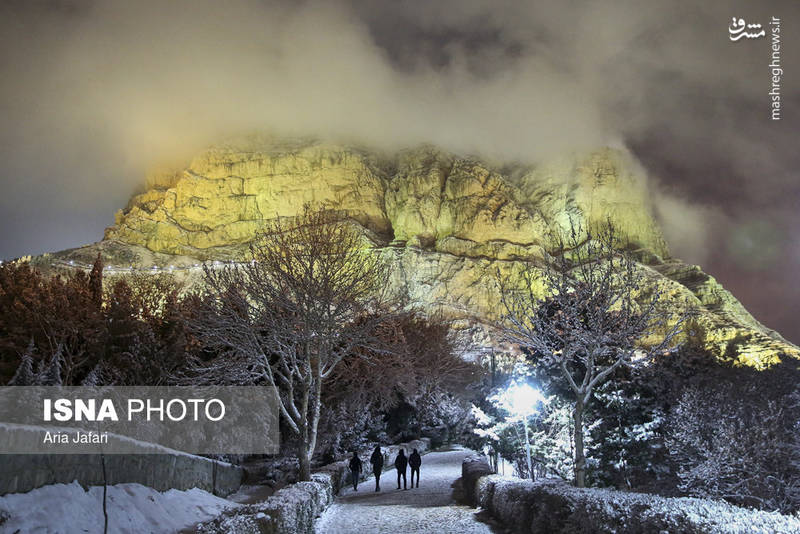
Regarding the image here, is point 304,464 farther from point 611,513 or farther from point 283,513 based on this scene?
point 611,513

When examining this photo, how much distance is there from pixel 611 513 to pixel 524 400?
371 inches

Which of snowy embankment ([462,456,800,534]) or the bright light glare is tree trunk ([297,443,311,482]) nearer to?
snowy embankment ([462,456,800,534])

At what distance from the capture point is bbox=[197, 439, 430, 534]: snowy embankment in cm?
728

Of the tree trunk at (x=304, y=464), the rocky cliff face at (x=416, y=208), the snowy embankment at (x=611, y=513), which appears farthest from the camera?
the rocky cliff face at (x=416, y=208)

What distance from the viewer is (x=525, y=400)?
16.5 meters

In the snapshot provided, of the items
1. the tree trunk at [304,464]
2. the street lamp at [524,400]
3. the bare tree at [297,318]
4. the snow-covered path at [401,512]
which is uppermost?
the bare tree at [297,318]

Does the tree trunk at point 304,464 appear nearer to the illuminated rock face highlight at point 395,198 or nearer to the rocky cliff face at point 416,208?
the rocky cliff face at point 416,208

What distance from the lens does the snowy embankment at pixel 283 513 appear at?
7277mm

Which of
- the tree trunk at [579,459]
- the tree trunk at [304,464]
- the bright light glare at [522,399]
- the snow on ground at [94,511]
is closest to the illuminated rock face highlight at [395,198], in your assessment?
the bright light glare at [522,399]

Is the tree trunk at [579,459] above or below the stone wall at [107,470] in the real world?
below

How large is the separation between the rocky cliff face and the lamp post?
65.1m

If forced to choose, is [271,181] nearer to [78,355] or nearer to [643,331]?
[78,355]

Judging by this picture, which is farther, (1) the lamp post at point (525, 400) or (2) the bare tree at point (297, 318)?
(1) the lamp post at point (525, 400)

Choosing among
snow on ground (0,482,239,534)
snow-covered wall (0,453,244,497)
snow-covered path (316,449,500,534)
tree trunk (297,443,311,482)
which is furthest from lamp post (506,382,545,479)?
snow on ground (0,482,239,534)
